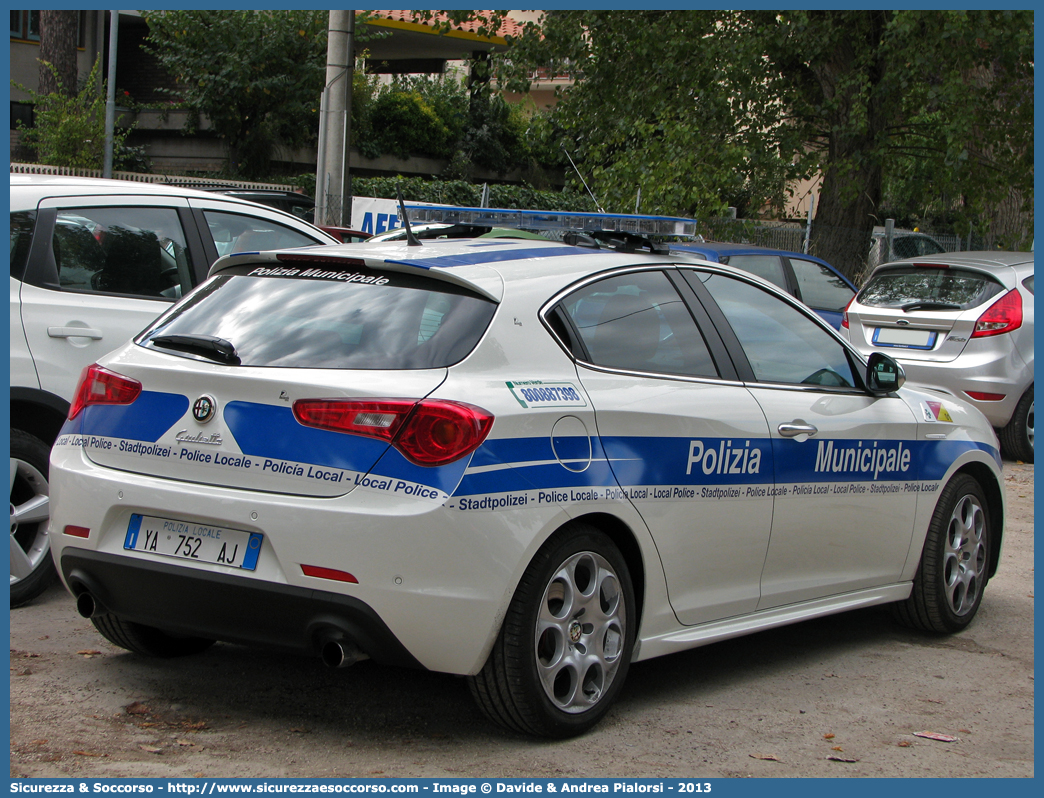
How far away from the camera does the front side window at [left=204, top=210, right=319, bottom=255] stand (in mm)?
6555

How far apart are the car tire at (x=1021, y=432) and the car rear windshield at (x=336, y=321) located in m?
8.06

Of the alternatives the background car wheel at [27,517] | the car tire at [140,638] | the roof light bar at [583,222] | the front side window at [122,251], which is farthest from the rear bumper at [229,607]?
the roof light bar at [583,222]

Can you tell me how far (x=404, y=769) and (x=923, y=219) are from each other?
121 ft

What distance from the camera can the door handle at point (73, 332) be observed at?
18.2ft

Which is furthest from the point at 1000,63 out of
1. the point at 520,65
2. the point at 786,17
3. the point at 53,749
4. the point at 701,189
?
the point at 53,749

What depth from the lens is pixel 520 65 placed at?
61.0ft

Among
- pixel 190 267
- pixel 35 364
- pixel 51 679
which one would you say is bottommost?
pixel 51 679

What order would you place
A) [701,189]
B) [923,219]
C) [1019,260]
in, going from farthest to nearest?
[923,219], [701,189], [1019,260]

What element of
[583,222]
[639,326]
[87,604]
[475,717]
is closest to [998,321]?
[583,222]

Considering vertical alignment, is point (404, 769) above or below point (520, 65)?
below

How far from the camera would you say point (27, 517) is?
5.38 metres

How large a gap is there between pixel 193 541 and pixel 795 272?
9.47 meters

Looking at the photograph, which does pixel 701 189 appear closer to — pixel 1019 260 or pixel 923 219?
pixel 1019 260

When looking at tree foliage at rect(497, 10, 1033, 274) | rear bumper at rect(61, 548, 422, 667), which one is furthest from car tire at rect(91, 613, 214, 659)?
tree foliage at rect(497, 10, 1033, 274)
